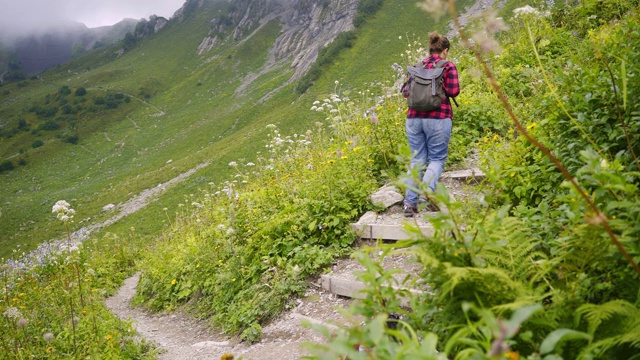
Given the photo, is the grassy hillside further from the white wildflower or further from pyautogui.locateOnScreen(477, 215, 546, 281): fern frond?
pyautogui.locateOnScreen(477, 215, 546, 281): fern frond

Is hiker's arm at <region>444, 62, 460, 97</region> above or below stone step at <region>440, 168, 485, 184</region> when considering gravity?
above

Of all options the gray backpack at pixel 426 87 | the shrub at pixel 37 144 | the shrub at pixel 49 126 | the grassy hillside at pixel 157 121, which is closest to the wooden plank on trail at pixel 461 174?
the gray backpack at pixel 426 87

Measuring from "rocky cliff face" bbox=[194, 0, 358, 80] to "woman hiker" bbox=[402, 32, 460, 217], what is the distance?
62.1 metres

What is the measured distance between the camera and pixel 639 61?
3023mm

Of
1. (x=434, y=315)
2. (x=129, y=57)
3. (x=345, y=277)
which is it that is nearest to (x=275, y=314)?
(x=345, y=277)

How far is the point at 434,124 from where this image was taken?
5.55 metres

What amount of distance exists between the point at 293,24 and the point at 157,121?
44.1 metres

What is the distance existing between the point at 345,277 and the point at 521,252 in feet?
10.0

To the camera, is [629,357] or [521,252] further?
[521,252]

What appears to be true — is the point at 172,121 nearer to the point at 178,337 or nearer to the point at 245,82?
the point at 245,82

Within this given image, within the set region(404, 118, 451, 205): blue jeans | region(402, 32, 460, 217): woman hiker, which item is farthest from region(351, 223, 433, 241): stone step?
region(404, 118, 451, 205): blue jeans

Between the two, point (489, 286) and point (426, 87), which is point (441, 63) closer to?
point (426, 87)

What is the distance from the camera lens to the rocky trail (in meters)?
4.64

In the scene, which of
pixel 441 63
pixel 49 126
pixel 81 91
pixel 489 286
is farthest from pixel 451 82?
pixel 81 91
